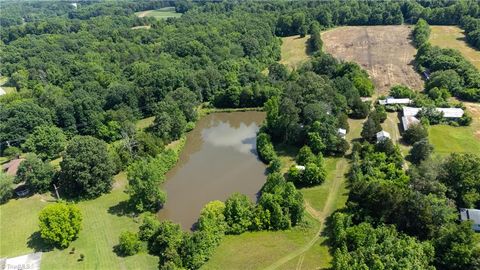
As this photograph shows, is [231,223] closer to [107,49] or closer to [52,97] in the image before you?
[52,97]

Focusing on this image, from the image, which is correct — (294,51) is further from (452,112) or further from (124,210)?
(124,210)

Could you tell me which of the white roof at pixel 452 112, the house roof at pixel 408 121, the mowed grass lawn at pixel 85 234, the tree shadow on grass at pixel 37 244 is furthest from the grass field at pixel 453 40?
the tree shadow on grass at pixel 37 244

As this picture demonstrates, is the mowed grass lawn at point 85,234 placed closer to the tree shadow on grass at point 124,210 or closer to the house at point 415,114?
the tree shadow on grass at point 124,210

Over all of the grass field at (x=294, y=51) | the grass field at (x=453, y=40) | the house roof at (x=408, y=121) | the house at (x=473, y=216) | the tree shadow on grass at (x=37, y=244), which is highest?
the grass field at (x=453, y=40)

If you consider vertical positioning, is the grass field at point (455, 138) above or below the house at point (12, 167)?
above

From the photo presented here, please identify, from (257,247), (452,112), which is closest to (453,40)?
(452,112)

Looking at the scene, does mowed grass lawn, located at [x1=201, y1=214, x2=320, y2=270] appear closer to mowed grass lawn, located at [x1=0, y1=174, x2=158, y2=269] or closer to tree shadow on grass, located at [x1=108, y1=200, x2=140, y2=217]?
mowed grass lawn, located at [x1=0, y1=174, x2=158, y2=269]
